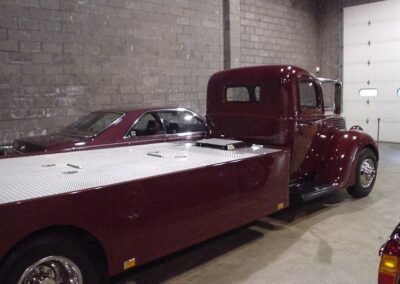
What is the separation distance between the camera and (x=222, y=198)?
3.38 meters

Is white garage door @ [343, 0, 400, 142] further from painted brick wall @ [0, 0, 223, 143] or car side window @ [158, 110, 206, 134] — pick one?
car side window @ [158, 110, 206, 134]

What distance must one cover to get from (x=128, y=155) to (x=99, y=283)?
1.62 meters

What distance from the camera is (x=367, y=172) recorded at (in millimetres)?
5543

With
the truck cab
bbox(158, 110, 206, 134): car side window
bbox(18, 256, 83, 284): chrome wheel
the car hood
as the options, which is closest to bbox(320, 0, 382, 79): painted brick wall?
the truck cab

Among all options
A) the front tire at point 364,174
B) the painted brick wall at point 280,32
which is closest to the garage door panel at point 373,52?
the painted brick wall at point 280,32

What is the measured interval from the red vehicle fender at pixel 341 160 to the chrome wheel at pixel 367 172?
284 mm

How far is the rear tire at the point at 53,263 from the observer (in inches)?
89.7

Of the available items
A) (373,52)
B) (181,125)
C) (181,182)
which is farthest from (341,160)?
(373,52)

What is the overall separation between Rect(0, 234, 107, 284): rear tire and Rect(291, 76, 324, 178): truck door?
9.03ft

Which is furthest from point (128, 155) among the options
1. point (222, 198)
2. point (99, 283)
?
point (99, 283)

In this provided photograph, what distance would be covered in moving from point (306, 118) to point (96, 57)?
4502 mm

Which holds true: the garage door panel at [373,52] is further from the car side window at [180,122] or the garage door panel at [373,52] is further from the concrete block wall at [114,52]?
the car side window at [180,122]

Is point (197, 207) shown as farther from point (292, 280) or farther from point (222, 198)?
point (292, 280)

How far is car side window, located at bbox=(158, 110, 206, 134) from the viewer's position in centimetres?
604
